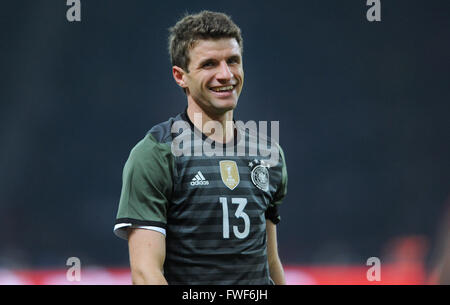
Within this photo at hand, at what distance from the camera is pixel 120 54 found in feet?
15.9

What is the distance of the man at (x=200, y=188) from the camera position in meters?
1.97

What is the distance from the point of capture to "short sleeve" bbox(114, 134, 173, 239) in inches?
76.8

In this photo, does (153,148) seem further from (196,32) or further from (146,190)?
(196,32)

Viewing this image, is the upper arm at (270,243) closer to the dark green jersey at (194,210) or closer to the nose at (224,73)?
the dark green jersey at (194,210)

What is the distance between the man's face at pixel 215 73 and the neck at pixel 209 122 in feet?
0.14

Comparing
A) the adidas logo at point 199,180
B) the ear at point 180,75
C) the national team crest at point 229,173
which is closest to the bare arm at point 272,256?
the national team crest at point 229,173

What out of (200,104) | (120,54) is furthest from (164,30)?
(200,104)

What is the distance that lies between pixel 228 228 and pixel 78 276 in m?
2.83

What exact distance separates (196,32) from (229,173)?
0.56 m

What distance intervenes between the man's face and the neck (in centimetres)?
4

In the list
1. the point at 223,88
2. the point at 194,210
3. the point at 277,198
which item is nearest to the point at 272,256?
the point at 277,198

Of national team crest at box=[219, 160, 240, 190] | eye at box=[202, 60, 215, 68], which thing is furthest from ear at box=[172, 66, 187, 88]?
national team crest at box=[219, 160, 240, 190]

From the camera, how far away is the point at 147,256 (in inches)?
74.8

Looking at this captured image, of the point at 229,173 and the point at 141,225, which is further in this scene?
the point at 229,173
